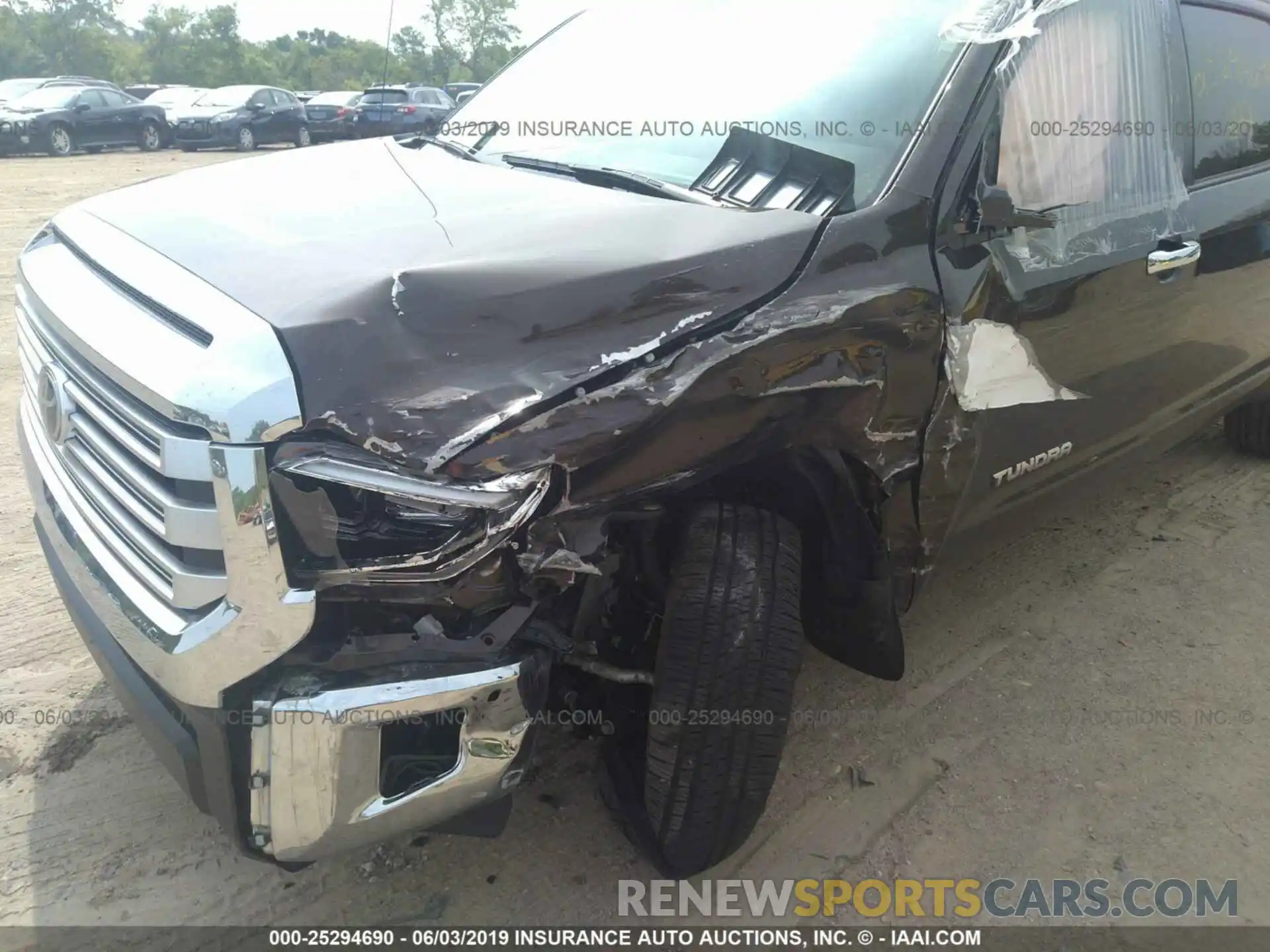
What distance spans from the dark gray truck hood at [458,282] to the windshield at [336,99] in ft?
71.8

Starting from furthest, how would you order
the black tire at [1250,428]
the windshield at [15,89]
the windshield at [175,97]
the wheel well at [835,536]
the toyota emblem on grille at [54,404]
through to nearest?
1. the windshield at [175,97]
2. the windshield at [15,89]
3. the black tire at [1250,428]
4. the wheel well at [835,536]
5. the toyota emblem on grille at [54,404]

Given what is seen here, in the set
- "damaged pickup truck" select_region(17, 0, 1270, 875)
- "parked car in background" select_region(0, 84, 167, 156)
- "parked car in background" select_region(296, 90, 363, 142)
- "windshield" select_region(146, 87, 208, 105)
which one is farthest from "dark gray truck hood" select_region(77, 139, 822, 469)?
"windshield" select_region(146, 87, 208, 105)

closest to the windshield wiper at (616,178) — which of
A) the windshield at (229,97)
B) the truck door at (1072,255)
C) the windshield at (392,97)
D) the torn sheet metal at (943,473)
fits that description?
the truck door at (1072,255)

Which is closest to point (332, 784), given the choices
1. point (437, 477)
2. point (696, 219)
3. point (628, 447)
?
point (437, 477)

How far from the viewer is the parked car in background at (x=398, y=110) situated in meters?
18.8

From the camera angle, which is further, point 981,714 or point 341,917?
point 981,714

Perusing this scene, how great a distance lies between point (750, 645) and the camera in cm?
197

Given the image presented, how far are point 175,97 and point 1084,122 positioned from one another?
23.7 metres

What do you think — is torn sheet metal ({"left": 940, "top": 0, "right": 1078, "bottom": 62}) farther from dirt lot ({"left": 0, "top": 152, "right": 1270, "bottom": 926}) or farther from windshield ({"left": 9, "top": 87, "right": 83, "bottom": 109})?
windshield ({"left": 9, "top": 87, "right": 83, "bottom": 109})

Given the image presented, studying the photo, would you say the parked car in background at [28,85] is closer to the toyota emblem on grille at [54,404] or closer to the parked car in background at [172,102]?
the parked car in background at [172,102]

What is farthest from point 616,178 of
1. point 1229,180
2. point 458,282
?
point 1229,180

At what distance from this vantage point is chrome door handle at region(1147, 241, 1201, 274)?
2.68m

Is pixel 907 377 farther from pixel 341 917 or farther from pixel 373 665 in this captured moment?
pixel 341 917

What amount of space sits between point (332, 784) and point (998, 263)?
176cm
